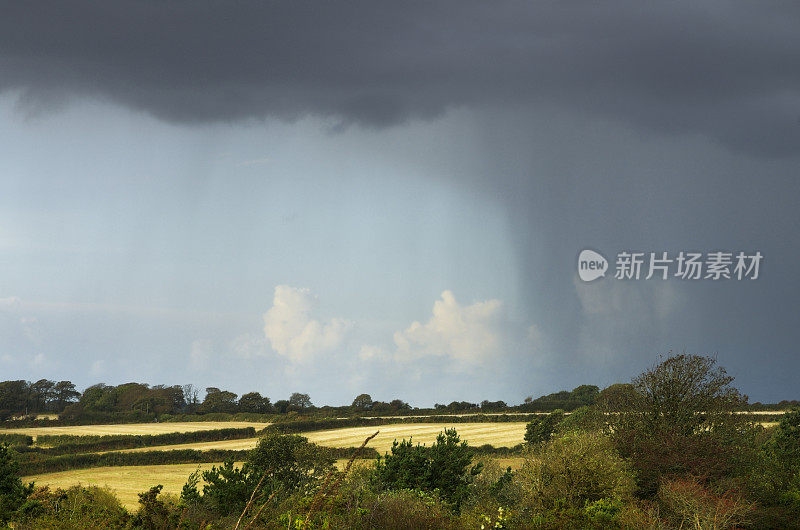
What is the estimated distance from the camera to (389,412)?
111 m

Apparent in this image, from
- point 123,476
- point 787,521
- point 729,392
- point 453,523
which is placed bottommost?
point 123,476

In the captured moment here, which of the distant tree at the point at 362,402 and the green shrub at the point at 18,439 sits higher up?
the distant tree at the point at 362,402

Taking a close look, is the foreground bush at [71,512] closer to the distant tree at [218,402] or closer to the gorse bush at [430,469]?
the gorse bush at [430,469]

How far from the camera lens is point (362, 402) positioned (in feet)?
389

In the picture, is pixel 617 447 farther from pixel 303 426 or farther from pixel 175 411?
pixel 175 411

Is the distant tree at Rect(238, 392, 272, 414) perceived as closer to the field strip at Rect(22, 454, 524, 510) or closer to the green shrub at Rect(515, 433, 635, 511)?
the field strip at Rect(22, 454, 524, 510)

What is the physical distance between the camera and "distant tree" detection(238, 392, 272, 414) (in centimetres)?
11706

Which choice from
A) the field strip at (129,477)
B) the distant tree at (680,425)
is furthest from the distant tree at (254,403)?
the distant tree at (680,425)

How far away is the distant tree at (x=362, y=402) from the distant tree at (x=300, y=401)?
10.6 meters

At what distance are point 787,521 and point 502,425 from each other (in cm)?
6165

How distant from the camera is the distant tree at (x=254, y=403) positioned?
4609 inches

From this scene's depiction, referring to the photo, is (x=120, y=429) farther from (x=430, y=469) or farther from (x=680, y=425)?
(x=680, y=425)

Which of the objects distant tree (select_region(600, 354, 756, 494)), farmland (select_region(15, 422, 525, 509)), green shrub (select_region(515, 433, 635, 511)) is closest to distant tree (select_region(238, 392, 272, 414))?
farmland (select_region(15, 422, 525, 509))

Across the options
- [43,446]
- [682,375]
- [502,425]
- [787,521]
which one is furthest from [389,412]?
[787,521]
